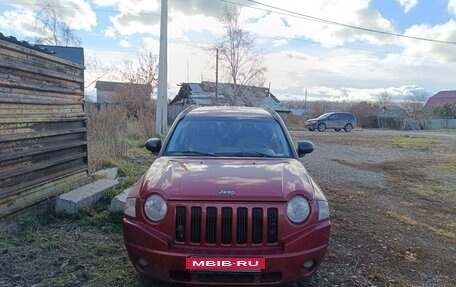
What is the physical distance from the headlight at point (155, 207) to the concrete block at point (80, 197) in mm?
2500

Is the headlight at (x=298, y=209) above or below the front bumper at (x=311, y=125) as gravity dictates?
above

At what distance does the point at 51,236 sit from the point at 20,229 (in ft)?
A: 1.62

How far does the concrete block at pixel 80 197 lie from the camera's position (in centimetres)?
535

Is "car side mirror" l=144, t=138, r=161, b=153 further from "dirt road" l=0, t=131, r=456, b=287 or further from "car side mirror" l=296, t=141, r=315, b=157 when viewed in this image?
"car side mirror" l=296, t=141, r=315, b=157

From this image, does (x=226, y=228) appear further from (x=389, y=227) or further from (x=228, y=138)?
(x=389, y=227)

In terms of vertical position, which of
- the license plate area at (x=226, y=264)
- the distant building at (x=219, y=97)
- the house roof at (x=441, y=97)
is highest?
the house roof at (x=441, y=97)

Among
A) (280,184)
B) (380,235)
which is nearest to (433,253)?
(380,235)

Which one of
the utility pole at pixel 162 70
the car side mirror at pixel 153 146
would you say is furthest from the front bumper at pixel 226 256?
the utility pole at pixel 162 70

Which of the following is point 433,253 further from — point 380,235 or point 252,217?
point 252,217

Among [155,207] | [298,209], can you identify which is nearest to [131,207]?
[155,207]

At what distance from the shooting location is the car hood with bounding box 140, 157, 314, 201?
10.4 feet

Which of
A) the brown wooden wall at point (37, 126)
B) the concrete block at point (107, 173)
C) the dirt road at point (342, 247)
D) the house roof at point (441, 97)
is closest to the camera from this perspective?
the dirt road at point (342, 247)

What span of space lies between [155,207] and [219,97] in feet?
119

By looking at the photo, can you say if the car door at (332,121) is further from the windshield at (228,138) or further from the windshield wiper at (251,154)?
the windshield wiper at (251,154)
